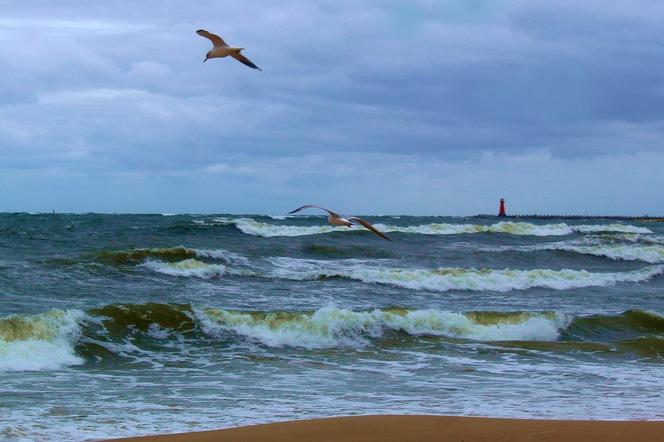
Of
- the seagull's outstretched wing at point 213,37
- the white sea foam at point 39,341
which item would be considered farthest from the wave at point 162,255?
the seagull's outstretched wing at point 213,37

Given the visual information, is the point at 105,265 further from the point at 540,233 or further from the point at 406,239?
the point at 540,233

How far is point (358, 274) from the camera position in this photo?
836 inches

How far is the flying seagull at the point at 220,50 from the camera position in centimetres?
981

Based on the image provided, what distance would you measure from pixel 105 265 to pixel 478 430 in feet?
47.0

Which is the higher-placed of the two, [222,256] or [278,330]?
[222,256]

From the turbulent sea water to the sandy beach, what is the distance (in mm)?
395

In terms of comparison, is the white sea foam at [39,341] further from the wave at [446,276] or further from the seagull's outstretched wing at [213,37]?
the wave at [446,276]

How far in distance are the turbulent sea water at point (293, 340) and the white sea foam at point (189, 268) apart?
0.09 metres

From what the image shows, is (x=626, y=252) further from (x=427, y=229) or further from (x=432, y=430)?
(x=432, y=430)

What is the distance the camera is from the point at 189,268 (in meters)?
20.6

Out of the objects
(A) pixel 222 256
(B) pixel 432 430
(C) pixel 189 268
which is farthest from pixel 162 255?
(B) pixel 432 430

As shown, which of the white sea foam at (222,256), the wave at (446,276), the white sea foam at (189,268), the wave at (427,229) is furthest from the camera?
the wave at (427,229)

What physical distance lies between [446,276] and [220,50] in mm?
12148

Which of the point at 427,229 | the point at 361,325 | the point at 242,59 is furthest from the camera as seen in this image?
the point at 427,229
